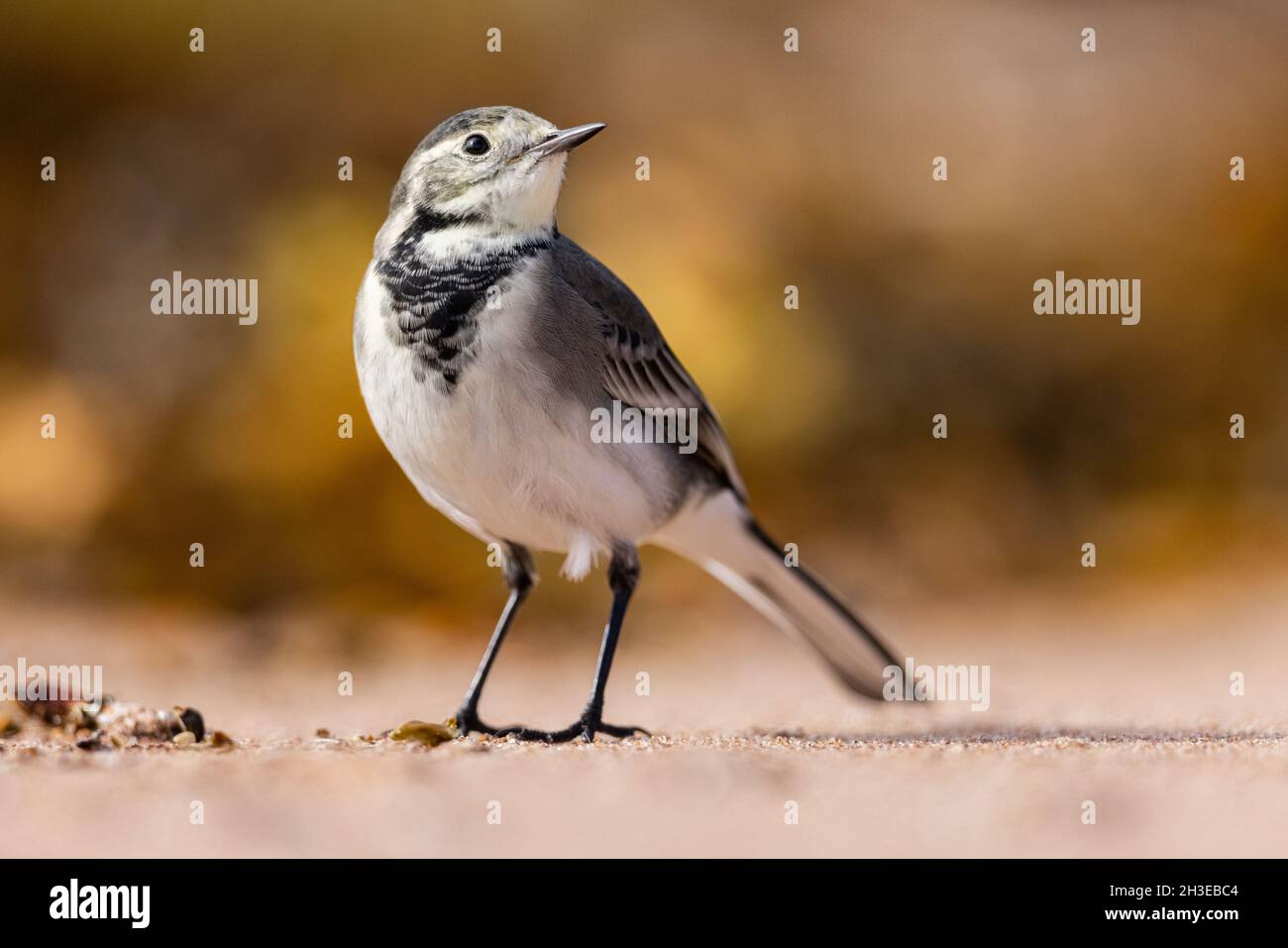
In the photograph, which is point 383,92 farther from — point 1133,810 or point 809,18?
point 1133,810

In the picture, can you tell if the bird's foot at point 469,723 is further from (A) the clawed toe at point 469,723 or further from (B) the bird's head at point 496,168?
(B) the bird's head at point 496,168

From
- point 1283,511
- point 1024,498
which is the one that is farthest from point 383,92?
point 1283,511

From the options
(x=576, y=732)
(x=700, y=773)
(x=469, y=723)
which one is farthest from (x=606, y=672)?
(x=700, y=773)

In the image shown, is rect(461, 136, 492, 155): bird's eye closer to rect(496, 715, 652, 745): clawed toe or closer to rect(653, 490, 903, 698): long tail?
rect(653, 490, 903, 698): long tail

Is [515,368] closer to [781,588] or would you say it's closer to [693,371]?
[781,588]

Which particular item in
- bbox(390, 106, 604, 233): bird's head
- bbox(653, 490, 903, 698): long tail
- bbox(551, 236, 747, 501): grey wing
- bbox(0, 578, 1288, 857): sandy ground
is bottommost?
bbox(0, 578, 1288, 857): sandy ground

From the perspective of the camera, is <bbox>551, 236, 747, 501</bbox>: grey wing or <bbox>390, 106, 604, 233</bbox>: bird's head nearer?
<bbox>390, 106, 604, 233</bbox>: bird's head

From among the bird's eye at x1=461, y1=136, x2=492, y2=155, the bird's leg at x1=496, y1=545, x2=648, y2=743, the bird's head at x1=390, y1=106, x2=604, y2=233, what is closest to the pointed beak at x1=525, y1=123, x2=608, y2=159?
the bird's head at x1=390, y1=106, x2=604, y2=233

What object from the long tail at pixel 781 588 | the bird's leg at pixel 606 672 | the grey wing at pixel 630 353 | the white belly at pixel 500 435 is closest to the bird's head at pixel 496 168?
the grey wing at pixel 630 353
